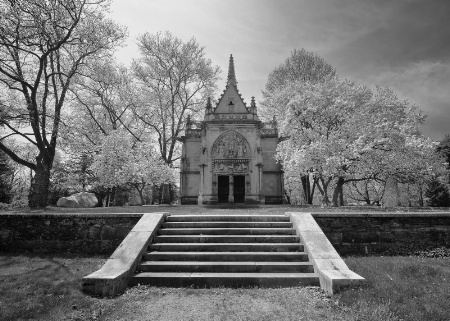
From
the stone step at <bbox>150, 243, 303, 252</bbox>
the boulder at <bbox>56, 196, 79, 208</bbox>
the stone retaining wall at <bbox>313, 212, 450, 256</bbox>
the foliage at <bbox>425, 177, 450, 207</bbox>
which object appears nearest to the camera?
the stone step at <bbox>150, 243, 303, 252</bbox>

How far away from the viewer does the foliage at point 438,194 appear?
33.7 meters

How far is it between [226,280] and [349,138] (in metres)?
16.0

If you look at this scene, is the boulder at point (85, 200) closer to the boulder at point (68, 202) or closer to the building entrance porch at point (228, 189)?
the boulder at point (68, 202)

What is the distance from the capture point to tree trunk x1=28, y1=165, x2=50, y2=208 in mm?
17891

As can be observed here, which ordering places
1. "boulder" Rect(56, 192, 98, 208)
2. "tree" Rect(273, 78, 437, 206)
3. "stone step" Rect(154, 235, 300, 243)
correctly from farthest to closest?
1. "boulder" Rect(56, 192, 98, 208)
2. "tree" Rect(273, 78, 437, 206)
3. "stone step" Rect(154, 235, 300, 243)

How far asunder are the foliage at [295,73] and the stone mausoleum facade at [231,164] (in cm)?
559

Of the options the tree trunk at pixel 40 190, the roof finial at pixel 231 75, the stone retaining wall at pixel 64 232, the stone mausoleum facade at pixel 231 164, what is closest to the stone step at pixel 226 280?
the stone retaining wall at pixel 64 232

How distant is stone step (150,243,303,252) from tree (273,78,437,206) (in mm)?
10913

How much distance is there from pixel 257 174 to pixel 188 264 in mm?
17499

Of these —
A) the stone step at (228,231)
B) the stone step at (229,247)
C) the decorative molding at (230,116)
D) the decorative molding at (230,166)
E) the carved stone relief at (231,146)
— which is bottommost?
the stone step at (229,247)

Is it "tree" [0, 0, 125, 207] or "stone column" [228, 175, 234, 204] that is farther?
"stone column" [228, 175, 234, 204]

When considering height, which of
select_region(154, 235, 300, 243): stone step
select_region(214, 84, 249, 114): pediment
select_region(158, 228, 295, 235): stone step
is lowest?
select_region(154, 235, 300, 243): stone step

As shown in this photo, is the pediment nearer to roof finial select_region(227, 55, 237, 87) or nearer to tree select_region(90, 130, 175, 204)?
roof finial select_region(227, 55, 237, 87)

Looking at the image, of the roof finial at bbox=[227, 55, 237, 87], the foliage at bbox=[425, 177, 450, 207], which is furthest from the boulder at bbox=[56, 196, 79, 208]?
the foliage at bbox=[425, 177, 450, 207]
